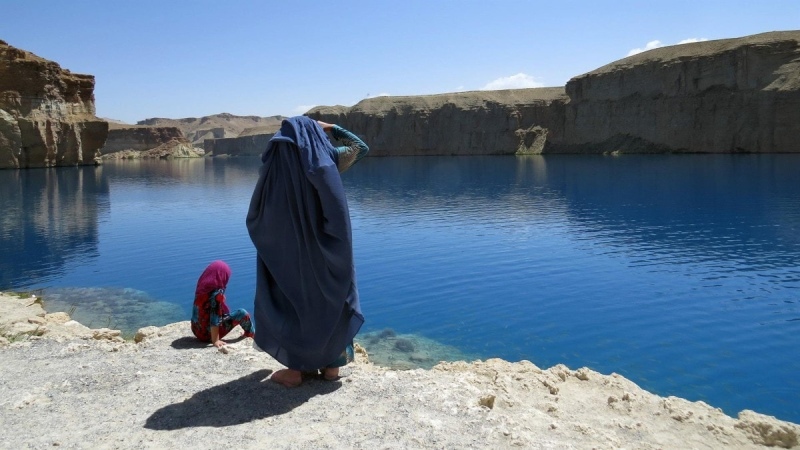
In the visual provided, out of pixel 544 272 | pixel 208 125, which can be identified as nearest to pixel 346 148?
pixel 544 272

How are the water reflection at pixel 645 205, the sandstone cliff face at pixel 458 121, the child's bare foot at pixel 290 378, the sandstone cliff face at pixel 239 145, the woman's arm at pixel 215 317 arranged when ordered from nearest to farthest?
the child's bare foot at pixel 290 378
the woman's arm at pixel 215 317
the water reflection at pixel 645 205
the sandstone cliff face at pixel 458 121
the sandstone cliff face at pixel 239 145

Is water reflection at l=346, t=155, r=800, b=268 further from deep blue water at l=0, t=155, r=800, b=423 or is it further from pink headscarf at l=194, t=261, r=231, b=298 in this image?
pink headscarf at l=194, t=261, r=231, b=298

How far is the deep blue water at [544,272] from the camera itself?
7.65 meters

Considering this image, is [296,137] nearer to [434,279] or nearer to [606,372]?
[606,372]

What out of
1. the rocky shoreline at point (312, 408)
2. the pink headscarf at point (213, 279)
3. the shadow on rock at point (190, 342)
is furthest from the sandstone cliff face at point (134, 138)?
the rocky shoreline at point (312, 408)

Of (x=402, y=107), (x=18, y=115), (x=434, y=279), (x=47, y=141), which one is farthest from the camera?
(x=402, y=107)

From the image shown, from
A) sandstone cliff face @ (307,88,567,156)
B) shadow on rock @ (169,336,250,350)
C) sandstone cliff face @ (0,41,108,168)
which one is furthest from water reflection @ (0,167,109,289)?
sandstone cliff face @ (307,88,567,156)

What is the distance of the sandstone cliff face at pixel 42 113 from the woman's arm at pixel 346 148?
53155 mm

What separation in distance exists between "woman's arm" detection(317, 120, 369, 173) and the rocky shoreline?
1.68m

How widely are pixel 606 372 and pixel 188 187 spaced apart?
3464 cm

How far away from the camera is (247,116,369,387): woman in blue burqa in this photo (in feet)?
14.3

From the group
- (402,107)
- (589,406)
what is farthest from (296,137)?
(402,107)

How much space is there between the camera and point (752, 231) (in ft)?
51.2

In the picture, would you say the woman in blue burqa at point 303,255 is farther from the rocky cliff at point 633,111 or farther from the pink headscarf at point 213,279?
the rocky cliff at point 633,111
